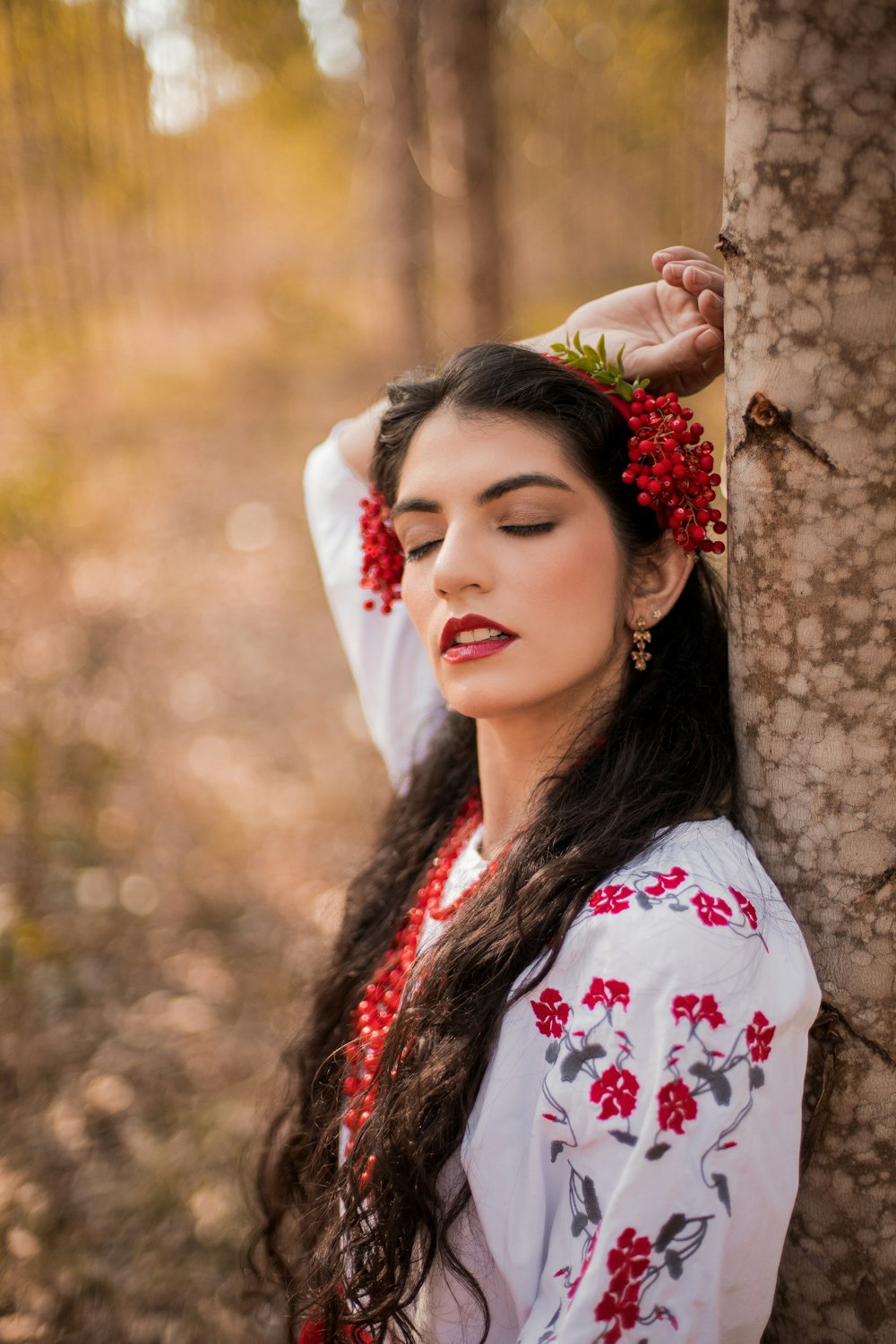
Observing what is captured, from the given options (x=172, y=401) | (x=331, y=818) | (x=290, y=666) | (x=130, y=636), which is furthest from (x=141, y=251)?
(x=331, y=818)

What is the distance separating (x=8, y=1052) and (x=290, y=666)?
4237 mm

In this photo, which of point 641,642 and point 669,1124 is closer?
point 669,1124

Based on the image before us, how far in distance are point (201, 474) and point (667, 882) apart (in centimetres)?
931

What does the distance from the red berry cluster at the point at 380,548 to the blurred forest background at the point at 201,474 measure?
0.45 meters

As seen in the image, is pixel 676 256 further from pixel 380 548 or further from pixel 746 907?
pixel 746 907

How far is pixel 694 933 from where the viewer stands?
1.27m

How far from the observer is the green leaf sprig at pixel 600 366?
5.65ft

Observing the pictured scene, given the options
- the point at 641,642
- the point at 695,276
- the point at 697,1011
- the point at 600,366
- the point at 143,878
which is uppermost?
the point at 695,276

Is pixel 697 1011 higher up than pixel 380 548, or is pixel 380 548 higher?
pixel 380 548

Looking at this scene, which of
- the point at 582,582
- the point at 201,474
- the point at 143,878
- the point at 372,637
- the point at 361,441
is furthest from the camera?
the point at 201,474

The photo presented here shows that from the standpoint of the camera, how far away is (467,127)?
5160mm

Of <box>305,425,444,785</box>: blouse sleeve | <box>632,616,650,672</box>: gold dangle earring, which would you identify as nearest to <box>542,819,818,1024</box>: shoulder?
<box>632,616,650,672</box>: gold dangle earring

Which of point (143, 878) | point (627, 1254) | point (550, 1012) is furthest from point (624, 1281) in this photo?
point (143, 878)

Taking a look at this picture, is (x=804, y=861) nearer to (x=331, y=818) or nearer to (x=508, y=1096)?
(x=508, y=1096)
